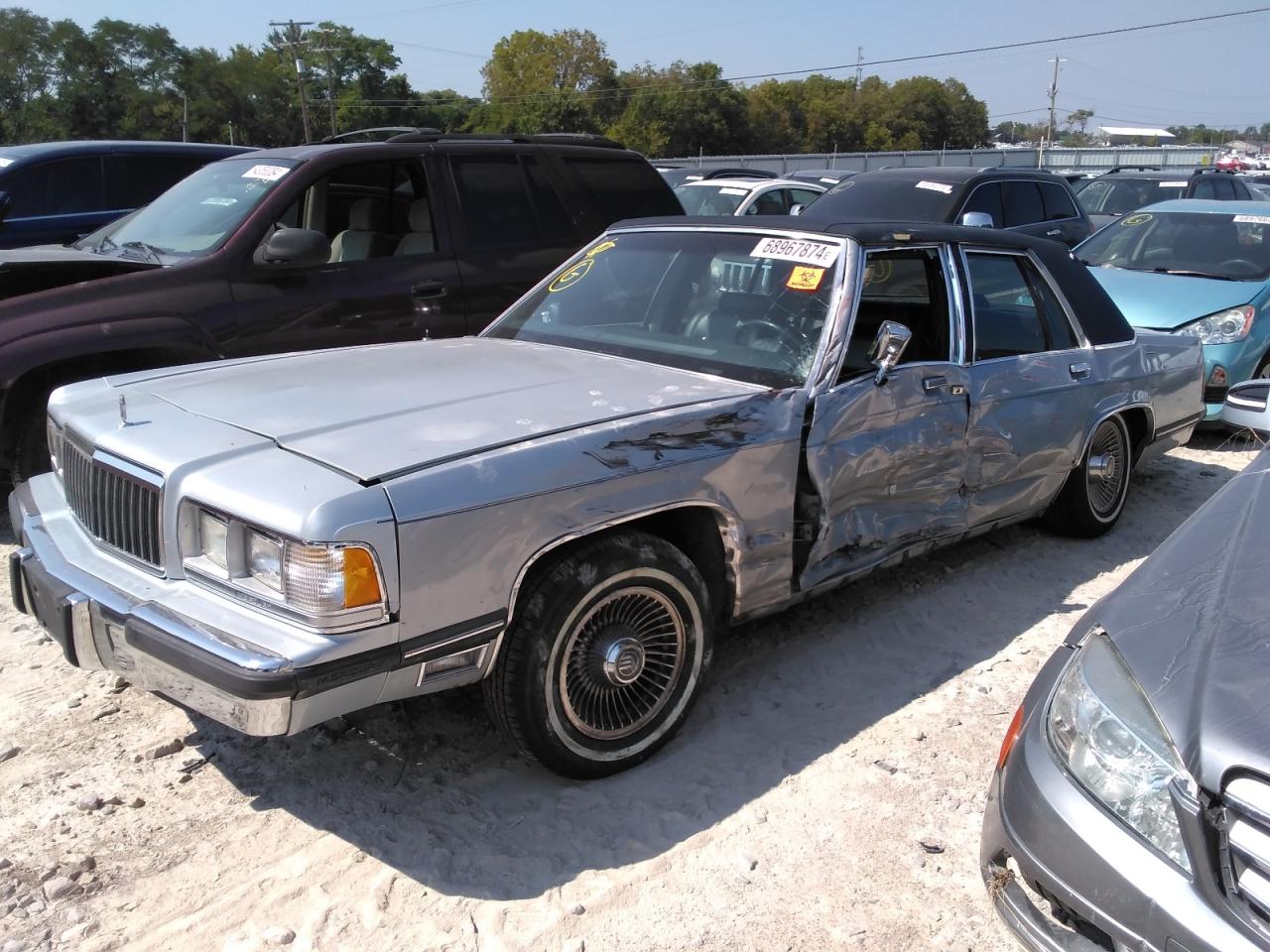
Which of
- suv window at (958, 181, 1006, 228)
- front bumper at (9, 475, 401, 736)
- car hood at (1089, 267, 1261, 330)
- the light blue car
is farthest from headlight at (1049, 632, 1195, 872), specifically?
suv window at (958, 181, 1006, 228)

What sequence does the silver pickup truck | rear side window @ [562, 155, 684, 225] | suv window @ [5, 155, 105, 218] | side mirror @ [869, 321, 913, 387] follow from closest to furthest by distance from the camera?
1. the silver pickup truck
2. side mirror @ [869, 321, 913, 387]
3. rear side window @ [562, 155, 684, 225]
4. suv window @ [5, 155, 105, 218]

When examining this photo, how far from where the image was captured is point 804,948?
255 centimetres

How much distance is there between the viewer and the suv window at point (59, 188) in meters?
7.79

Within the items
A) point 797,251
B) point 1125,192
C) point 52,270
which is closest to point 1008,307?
point 797,251

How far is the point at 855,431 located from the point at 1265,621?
5.44 feet

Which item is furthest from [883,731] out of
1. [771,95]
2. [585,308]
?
[771,95]

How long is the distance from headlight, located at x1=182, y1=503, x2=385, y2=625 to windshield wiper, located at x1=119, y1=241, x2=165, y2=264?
3245mm

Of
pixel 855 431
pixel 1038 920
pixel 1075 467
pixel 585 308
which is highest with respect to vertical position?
pixel 585 308

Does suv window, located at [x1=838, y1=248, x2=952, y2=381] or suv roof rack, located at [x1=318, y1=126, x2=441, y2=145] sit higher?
suv roof rack, located at [x1=318, y1=126, x2=441, y2=145]

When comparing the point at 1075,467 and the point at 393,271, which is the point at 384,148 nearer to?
the point at 393,271

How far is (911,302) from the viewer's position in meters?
4.53

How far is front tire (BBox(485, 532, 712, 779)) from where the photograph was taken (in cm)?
290

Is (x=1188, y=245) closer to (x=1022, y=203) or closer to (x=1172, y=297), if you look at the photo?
(x=1172, y=297)

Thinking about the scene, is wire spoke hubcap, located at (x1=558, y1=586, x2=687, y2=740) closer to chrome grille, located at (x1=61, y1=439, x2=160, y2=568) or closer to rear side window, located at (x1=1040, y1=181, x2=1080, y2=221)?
chrome grille, located at (x1=61, y1=439, x2=160, y2=568)
